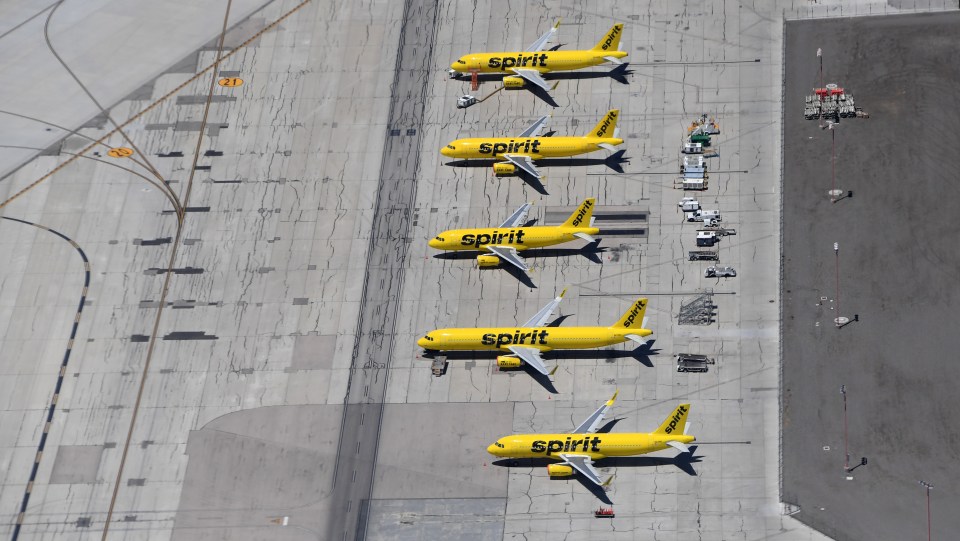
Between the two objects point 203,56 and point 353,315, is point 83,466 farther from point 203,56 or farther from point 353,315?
point 203,56

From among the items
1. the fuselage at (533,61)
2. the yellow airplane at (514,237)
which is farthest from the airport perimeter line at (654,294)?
the fuselage at (533,61)

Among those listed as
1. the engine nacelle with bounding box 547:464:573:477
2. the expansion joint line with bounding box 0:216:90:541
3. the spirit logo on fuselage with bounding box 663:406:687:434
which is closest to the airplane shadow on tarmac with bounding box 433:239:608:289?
the spirit logo on fuselage with bounding box 663:406:687:434

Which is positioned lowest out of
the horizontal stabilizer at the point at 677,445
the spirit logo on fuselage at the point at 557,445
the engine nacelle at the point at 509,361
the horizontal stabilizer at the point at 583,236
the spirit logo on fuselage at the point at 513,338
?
the spirit logo on fuselage at the point at 557,445

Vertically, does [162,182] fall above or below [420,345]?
above

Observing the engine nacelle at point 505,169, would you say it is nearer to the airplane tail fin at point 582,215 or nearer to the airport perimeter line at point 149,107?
the airplane tail fin at point 582,215

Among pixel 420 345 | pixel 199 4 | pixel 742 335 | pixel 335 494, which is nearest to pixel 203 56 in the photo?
pixel 199 4

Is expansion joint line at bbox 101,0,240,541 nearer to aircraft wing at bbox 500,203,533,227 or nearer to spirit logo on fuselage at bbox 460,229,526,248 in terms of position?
spirit logo on fuselage at bbox 460,229,526,248
